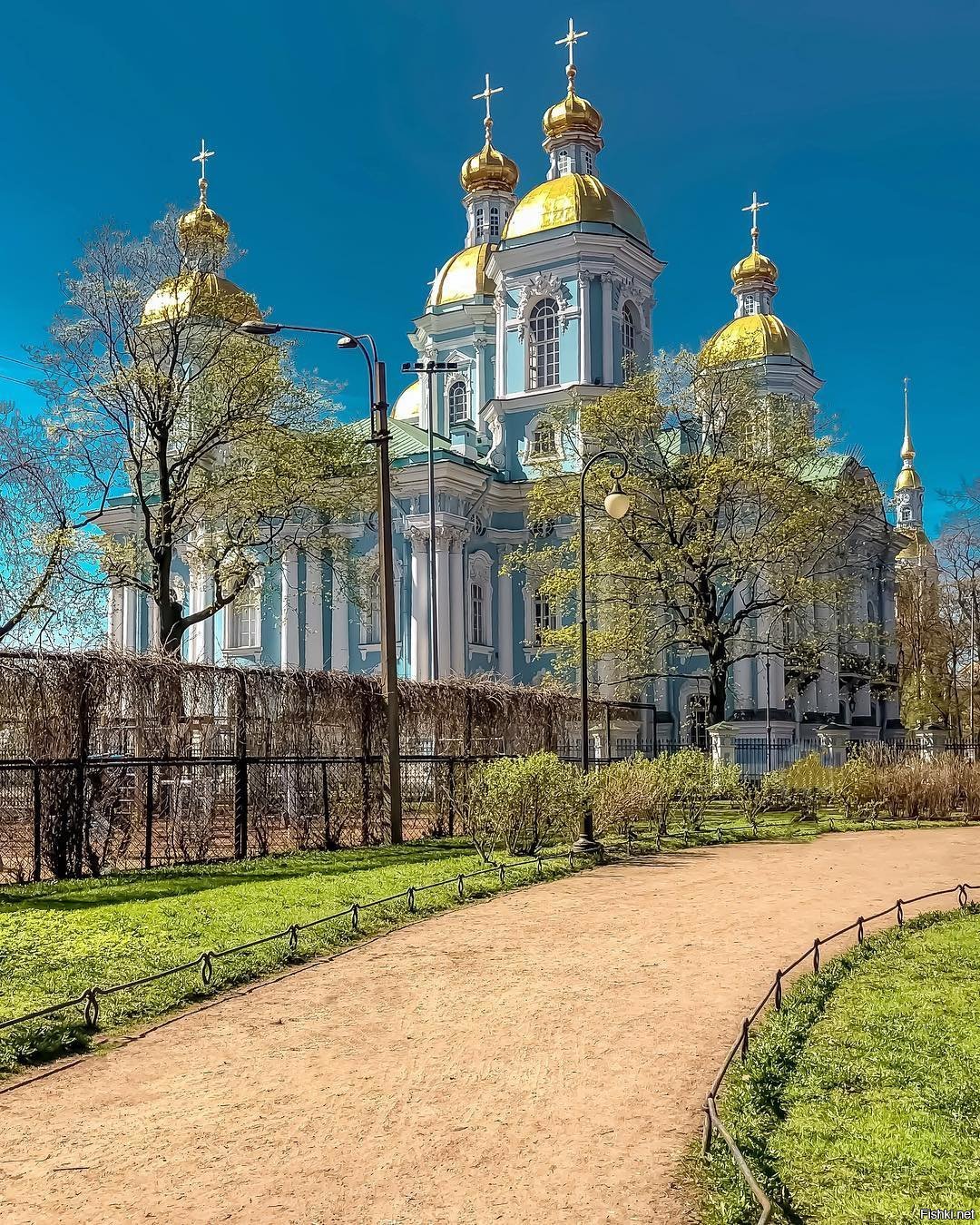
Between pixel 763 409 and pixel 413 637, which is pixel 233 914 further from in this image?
pixel 413 637

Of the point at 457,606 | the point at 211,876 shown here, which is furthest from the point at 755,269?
the point at 211,876

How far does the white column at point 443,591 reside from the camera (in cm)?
3900

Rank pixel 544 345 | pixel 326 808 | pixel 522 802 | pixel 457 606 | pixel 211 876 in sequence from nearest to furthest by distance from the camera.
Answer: pixel 211 876 → pixel 522 802 → pixel 326 808 → pixel 457 606 → pixel 544 345

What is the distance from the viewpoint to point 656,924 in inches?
414

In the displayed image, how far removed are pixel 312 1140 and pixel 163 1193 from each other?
2.46 ft

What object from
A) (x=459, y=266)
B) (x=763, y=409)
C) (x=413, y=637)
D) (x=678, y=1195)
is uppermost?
(x=459, y=266)

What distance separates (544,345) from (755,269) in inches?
536

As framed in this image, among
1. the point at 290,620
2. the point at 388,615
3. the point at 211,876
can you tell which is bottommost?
the point at 211,876

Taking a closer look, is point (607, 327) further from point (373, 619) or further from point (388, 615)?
point (388, 615)

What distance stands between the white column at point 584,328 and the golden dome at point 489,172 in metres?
11.2

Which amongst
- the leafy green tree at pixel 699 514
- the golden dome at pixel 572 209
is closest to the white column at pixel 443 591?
the leafy green tree at pixel 699 514

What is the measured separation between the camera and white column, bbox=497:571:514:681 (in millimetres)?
41531

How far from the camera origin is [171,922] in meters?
10.2

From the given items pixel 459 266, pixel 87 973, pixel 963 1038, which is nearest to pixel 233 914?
pixel 87 973
